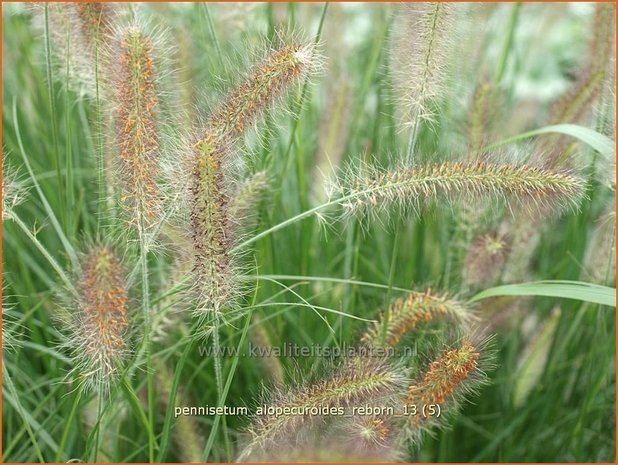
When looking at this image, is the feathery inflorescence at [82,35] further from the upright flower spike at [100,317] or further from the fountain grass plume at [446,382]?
the fountain grass plume at [446,382]

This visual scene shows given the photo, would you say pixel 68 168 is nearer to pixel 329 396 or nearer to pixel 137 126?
pixel 137 126

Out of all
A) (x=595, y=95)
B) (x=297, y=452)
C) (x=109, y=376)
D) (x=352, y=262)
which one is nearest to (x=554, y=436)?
(x=352, y=262)

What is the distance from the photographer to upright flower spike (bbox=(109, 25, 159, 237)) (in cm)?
178

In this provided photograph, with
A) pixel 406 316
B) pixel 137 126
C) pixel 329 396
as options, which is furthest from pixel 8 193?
pixel 406 316

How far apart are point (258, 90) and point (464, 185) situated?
51 cm

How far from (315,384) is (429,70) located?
2.64 feet

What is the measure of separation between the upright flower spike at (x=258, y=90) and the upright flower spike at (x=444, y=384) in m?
0.70

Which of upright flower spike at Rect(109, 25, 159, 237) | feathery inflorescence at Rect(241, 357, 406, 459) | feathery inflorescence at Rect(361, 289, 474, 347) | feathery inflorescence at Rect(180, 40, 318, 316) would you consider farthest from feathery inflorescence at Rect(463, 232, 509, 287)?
upright flower spike at Rect(109, 25, 159, 237)

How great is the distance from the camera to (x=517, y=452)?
2.81m

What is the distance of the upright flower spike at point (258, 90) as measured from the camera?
5.88ft

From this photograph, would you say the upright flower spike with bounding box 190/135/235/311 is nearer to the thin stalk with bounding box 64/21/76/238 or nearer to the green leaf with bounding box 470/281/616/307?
the thin stalk with bounding box 64/21/76/238

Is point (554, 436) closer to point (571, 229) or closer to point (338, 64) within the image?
point (571, 229)

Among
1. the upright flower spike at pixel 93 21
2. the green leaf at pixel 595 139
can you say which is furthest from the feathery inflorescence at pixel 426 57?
the upright flower spike at pixel 93 21

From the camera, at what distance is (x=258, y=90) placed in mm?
1817
